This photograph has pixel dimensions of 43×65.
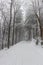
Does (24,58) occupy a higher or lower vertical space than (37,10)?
lower

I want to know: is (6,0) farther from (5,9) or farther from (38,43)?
(38,43)

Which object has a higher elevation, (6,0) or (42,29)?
(6,0)

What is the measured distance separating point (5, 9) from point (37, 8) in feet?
24.2

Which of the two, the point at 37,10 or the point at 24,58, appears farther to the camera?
the point at 37,10

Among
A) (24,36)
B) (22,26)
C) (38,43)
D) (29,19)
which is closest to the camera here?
(38,43)

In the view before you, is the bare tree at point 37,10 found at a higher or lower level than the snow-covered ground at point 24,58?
higher

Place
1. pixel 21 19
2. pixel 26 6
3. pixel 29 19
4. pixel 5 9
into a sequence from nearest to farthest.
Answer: pixel 5 9 < pixel 26 6 < pixel 29 19 < pixel 21 19

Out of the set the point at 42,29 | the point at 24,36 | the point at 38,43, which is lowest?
the point at 24,36

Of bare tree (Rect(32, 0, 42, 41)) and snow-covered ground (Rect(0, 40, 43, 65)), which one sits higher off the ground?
bare tree (Rect(32, 0, 42, 41))

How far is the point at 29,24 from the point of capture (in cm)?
2936

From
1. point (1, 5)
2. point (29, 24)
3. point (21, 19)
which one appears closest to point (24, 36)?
point (21, 19)

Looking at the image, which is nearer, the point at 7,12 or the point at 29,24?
the point at 7,12

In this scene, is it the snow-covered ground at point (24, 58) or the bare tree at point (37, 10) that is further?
the bare tree at point (37, 10)

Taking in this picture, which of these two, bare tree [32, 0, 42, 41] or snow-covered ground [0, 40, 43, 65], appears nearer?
snow-covered ground [0, 40, 43, 65]
